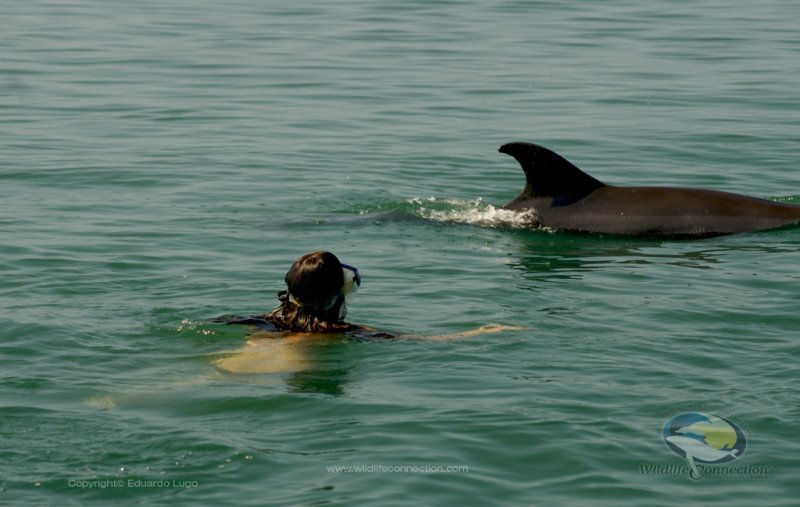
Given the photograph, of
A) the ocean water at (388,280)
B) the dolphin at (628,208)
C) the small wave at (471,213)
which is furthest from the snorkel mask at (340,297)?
the small wave at (471,213)

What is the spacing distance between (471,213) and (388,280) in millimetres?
2705

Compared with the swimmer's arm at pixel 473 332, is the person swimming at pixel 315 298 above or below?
above

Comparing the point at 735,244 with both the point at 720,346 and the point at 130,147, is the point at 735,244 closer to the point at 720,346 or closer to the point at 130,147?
the point at 720,346

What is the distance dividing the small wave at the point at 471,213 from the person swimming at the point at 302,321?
4.40m

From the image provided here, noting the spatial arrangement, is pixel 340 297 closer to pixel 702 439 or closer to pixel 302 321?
pixel 302 321

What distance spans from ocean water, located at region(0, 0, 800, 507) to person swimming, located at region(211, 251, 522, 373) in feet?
0.35

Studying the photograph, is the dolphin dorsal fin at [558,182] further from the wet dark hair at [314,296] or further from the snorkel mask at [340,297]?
the wet dark hair at [314,296]

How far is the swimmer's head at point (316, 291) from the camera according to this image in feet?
30.5

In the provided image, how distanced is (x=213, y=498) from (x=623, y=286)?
5.52m

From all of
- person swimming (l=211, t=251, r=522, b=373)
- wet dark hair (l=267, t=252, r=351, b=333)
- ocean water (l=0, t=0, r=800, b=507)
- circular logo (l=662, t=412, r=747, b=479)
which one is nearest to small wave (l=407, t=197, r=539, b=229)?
ocean water (l=0, t=0, r=800, b=507)

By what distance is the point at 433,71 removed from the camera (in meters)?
25.3

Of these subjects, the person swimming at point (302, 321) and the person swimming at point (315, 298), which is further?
the person swimming at point (315, 298)

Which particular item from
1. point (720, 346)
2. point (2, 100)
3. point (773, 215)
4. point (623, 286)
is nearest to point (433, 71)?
point (2, 100)

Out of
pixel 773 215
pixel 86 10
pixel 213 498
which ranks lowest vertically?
pixel 213 498
